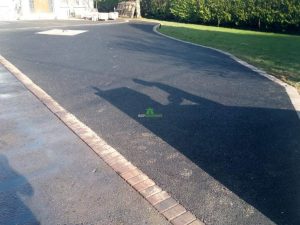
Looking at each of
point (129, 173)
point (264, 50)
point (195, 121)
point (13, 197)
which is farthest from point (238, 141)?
point (264, 50)

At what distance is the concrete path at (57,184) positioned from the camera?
358 centimetres

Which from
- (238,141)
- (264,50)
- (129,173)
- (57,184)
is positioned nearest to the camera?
(57,184)

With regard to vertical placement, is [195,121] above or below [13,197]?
above

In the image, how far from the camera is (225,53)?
40.2 ft

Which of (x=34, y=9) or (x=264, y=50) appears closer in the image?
(x=264, y=50)

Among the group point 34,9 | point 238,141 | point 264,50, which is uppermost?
point 34,9

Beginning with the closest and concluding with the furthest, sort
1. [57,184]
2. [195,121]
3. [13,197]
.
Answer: [13,197], [57,184], [195,121]

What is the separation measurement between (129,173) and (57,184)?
0.92 meters

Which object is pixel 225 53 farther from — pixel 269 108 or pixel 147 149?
pixel 147 149

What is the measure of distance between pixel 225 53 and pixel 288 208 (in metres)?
9.18

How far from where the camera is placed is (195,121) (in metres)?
6.11

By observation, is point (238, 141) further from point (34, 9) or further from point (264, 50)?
point (34, 9)

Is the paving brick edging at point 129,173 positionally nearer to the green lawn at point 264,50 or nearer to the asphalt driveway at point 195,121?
the asphalt driveway at point 195,121

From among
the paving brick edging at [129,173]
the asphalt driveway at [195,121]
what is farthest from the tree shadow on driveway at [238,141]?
the paving brick edging at [129,173]
